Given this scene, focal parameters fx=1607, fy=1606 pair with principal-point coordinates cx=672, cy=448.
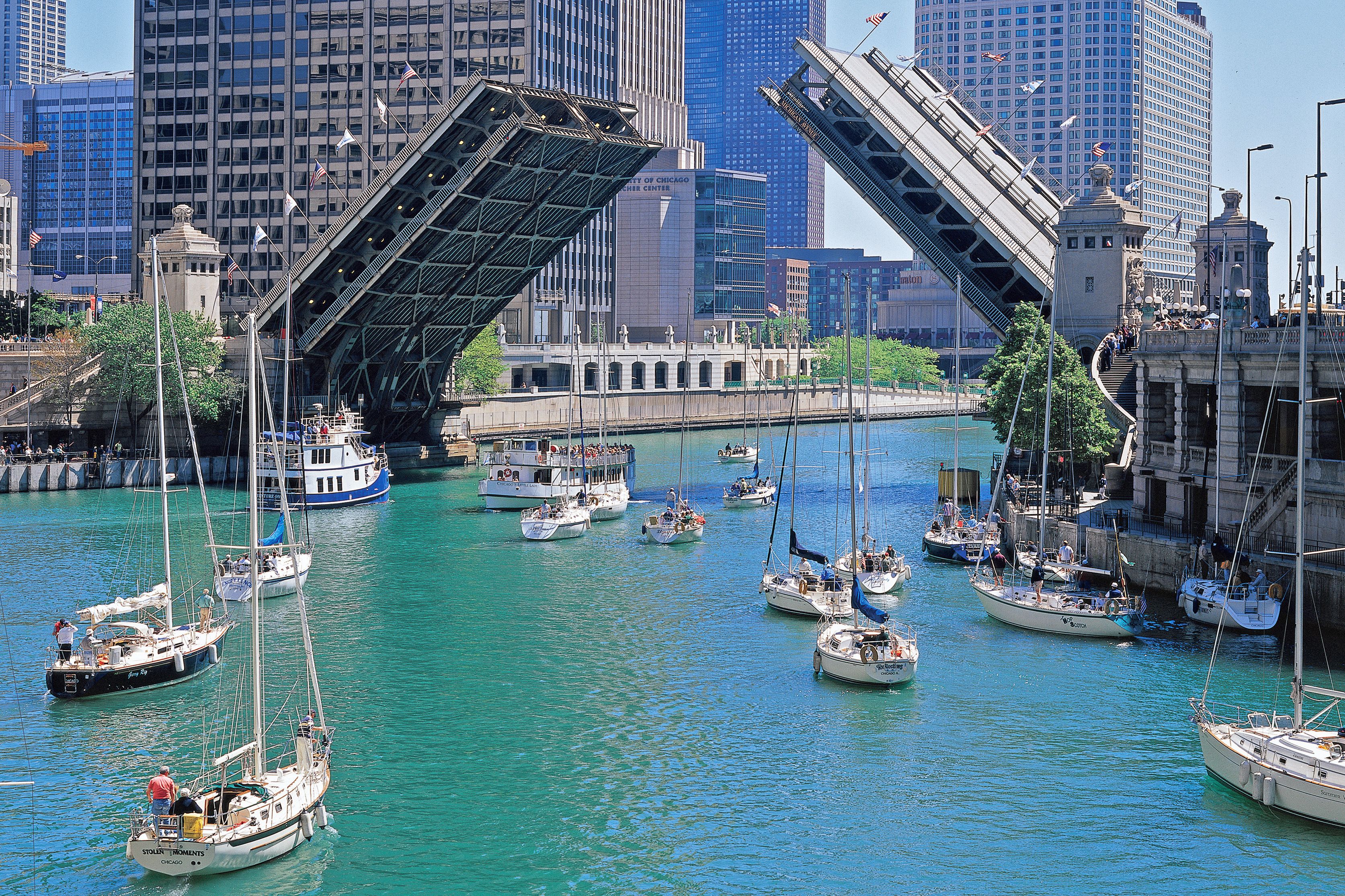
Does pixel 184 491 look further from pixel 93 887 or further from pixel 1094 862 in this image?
pixel 1094 862

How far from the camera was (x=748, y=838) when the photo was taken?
25.7m

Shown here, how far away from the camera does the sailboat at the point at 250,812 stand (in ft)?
76.4

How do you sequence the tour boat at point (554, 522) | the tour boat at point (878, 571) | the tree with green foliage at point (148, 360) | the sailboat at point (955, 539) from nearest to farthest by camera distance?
the tour boat at point (878, 571) < the sailboat at point (955, 539) < the tour boat at point (554, 522) < the tree with green foliage at point (148, 360)

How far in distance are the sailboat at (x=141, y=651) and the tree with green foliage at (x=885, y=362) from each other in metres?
121

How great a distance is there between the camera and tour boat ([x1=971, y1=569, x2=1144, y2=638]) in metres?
39.6

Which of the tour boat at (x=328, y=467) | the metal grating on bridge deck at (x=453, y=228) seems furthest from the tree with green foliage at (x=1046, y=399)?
the tour boat at (x=328, y=467)

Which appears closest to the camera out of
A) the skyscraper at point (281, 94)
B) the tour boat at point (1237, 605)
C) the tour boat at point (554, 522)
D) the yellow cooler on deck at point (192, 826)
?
the yellow cooler on deck at point (192, 826)

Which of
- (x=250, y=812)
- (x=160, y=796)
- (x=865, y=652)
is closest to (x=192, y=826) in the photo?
(x=160, y=796)

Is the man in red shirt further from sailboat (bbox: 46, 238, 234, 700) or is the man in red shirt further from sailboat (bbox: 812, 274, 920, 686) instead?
sailboat (bbox: 812, 274, 920, 686)

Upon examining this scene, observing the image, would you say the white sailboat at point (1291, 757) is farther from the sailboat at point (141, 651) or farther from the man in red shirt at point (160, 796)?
the sailboat at point (141, 651)

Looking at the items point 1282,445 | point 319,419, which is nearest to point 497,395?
point 319,419

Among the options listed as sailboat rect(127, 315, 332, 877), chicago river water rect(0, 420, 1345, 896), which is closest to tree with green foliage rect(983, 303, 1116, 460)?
chicago river water rect(0, 420, 1345, 896)

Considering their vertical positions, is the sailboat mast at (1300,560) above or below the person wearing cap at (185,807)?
above

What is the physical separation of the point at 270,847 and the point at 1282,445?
29.2 meters
